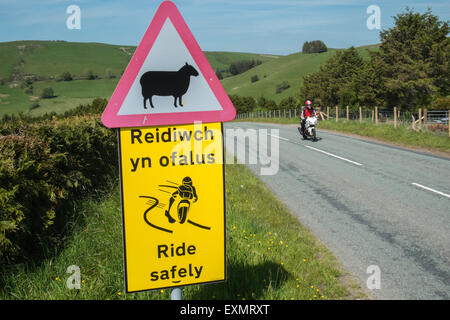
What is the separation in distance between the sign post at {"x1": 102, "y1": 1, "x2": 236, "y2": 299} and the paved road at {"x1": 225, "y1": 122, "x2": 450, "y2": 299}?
91.7 inches

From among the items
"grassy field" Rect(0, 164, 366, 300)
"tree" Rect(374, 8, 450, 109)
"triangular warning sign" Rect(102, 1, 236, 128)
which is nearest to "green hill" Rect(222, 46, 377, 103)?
"tree" Rect(374, 8, 450, 109)

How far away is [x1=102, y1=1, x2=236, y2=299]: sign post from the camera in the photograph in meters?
2.39

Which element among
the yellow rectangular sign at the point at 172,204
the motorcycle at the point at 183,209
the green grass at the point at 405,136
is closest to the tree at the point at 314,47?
the green grass at the point at 405,136

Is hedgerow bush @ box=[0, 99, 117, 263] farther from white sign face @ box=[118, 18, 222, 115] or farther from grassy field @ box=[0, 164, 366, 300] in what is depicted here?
white sign face @ box=[118, 18, 222, 115]

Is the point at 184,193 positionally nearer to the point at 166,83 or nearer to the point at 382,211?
the point at 166,83

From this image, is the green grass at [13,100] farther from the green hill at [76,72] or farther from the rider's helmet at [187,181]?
the rider's helmet at [187,181]

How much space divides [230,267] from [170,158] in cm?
202

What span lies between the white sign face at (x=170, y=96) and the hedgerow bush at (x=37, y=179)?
201 centimetres

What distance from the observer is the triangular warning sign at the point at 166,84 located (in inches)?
94.6

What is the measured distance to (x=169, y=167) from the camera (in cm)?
244

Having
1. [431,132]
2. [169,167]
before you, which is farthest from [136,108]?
[431,132]

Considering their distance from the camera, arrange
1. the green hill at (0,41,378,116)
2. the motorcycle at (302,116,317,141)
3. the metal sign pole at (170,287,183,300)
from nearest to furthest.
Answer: the metal sign pole at (170,287,183,300) → the motorcycle at (302,116,317,141) → the green hill at (0,41,378,116)
